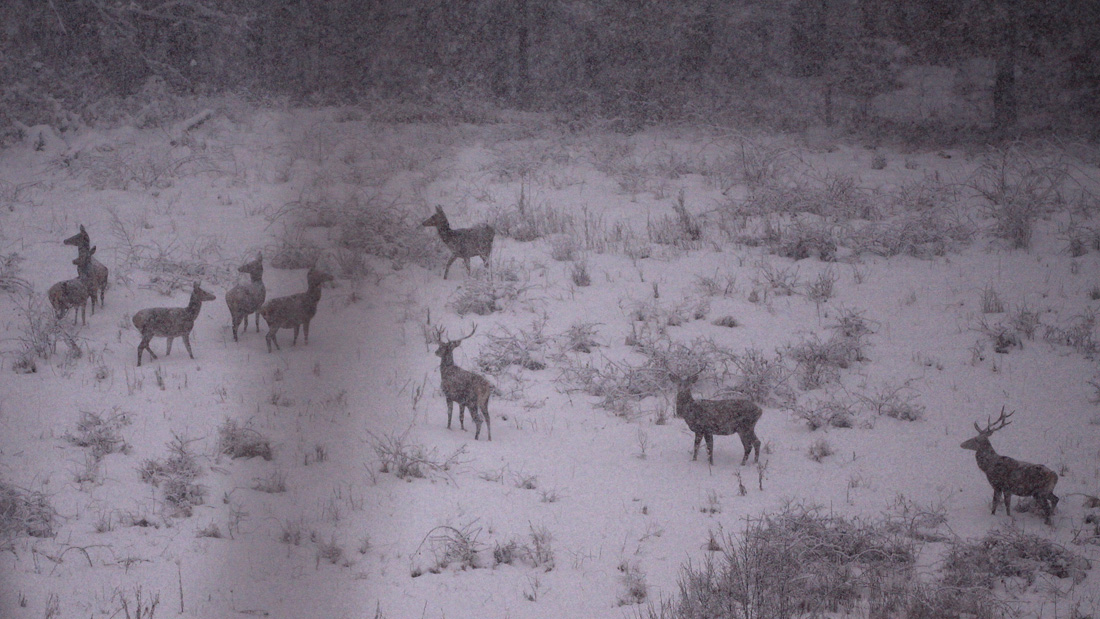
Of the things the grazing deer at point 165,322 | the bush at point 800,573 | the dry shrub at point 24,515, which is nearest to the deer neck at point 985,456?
the bush at point 800,573

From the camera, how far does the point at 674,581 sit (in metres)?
5.14

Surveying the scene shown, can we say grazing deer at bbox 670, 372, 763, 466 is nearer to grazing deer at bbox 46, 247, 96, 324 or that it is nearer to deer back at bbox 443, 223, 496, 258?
deer back at bbox 443, 223, 496, 258

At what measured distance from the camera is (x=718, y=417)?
6.69 m

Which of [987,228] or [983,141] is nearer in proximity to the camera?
[987,228]

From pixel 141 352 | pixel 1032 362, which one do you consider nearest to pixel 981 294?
pixel 1032 362

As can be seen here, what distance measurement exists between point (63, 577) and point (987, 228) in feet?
40.3

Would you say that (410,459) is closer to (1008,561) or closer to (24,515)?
(24,515)

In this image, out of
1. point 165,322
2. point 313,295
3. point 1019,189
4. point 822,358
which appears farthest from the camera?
point 1019,189

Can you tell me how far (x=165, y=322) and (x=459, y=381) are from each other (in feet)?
10.2

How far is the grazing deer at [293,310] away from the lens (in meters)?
7.98

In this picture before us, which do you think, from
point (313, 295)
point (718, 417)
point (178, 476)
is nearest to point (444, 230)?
point (313, 295)

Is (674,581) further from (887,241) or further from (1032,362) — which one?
(887,241)

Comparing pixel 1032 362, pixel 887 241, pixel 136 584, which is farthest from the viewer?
pixel 887 241

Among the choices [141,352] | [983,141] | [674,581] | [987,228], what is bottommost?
[674,581]
